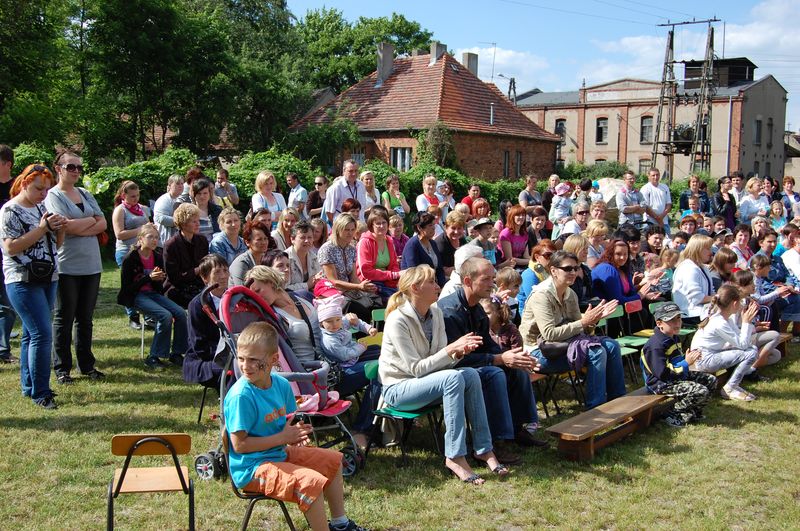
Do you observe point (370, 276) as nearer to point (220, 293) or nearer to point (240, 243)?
point (240, 243)

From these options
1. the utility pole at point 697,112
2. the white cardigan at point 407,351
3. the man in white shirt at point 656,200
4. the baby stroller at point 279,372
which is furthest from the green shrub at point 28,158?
the utility pole at point 697,112

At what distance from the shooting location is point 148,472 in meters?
3.94

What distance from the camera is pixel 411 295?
5336 millimetres

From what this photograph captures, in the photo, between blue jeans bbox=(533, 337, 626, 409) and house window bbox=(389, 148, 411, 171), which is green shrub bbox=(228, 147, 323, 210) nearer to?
blue jeans bbox=(533, 337, 626, 409)

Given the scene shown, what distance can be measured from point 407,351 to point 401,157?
94.1 ft

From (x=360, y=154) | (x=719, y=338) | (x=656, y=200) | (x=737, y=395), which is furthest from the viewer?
(x=360, y=154)

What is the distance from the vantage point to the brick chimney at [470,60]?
134 feet

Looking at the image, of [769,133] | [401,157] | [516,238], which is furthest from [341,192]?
[769,133]

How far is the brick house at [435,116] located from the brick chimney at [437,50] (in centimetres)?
5

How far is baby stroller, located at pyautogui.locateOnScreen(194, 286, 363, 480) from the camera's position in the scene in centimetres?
492

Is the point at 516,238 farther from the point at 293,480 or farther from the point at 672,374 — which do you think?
the point at 293,480

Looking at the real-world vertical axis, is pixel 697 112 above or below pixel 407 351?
above

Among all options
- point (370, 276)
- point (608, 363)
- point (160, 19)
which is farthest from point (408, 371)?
point (160, 19)

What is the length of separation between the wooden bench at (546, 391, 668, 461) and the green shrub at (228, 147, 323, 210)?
1190cm
